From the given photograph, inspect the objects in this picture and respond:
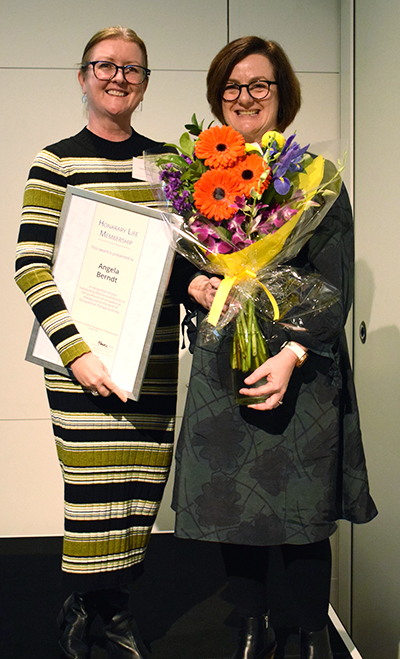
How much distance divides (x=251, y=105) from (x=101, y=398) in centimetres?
91

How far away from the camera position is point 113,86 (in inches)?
60.1

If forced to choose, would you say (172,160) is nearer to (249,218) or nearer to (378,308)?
(249,218)

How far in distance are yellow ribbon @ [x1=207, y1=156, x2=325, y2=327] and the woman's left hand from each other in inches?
4.2

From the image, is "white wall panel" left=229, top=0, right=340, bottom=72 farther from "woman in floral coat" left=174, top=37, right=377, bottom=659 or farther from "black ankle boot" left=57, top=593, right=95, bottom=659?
"black ankle boot" left=57, top=593, right=95, bottom=659

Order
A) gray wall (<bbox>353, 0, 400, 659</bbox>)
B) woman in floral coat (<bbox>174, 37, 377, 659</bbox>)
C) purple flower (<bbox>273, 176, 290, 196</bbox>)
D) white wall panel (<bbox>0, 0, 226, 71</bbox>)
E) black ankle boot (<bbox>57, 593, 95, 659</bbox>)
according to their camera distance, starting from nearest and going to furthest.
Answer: purple flower (<bbox>273, 176, 290, 196</bbox>)
woman in floral coat (<bbox>174, 37, 377, 659</bbox>)
black ankle boot (<bbox>57, 593, 95, 659</bbox>)
gray wall (<bbox>353, 0, 400, 659</bbox>)
white wall panel (<bbox>0, 0, 226, 71</bbox>)

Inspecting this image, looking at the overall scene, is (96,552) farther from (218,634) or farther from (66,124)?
(66,124)

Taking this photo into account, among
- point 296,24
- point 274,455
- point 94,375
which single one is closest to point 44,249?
point 94,375

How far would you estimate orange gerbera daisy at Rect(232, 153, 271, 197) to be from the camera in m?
1.15

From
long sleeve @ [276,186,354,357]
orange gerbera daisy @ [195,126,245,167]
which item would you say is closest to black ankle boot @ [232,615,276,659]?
long sleeve @ [276,186,354,357]

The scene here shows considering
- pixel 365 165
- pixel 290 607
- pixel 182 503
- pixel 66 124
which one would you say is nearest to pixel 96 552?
pixel 182 503

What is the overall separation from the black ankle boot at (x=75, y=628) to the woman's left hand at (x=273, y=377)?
914 millimetres

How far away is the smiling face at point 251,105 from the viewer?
1376mm

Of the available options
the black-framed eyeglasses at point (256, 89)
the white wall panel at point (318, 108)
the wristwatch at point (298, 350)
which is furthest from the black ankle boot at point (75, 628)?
the white wall panel at point (318, 108)

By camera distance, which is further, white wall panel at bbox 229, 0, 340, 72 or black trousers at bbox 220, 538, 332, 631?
white wall panel at bbox 229, 0, 340, 72
